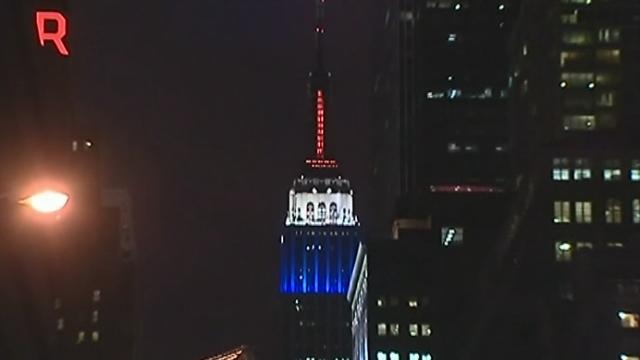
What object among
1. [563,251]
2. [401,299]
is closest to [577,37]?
[563,251]

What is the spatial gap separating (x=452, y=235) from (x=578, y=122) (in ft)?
124

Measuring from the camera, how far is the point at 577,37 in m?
138

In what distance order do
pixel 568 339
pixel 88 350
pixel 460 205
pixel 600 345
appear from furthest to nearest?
pixel 460 205 → pixel 88 350 → pixel 568 339 → pixel 600 345

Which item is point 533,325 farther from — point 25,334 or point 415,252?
point 25,334

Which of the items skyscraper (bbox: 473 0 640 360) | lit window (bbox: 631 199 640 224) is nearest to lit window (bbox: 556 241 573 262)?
skyscraper (bbox: 473 0 640 360)

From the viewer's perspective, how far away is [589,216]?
127m

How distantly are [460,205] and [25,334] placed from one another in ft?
494

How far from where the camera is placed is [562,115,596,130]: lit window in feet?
452

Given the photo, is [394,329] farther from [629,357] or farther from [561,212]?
[629,357]

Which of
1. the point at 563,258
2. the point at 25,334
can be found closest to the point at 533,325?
the point at 563,258

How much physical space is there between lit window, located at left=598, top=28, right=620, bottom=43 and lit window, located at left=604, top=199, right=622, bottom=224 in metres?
21.1

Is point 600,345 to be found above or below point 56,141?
below

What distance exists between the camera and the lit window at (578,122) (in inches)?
5428

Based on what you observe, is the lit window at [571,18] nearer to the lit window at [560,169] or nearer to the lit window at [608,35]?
the lit window at [608,35]
